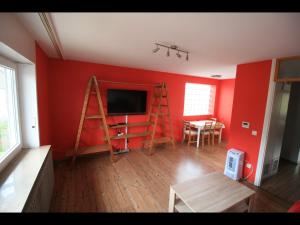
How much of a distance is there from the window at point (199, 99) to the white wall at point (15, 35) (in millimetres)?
4028

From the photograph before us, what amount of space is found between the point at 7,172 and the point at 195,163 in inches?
126

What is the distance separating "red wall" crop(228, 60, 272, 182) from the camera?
97.7 inches

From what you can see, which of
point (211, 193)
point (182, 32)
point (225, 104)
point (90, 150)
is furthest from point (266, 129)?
point (90, 150)

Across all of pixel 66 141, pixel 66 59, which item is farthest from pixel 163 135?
pixel 66 59

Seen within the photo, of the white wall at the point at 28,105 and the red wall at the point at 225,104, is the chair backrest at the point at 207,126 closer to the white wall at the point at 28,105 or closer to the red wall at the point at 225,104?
the red wall at the point at 225,104

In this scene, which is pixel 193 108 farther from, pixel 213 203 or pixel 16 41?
pixel 16 41

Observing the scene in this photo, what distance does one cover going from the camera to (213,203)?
146 cm

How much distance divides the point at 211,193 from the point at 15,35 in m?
2.59

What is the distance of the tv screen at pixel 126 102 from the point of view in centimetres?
331

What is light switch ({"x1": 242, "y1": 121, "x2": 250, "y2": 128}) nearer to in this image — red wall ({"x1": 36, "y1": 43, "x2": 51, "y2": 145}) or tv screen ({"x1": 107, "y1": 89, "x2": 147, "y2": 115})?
tv screen ({"x1": 107, "y1": 89, "x2": 147, "y2": 115})

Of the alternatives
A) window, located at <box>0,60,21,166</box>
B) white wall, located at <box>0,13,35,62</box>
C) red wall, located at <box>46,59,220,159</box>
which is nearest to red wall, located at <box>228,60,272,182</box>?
red wall, located at <box>46,59,220,159</box>

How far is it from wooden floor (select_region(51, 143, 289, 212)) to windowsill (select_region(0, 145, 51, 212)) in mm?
704

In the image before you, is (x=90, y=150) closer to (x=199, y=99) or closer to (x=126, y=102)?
(x=126, y=102)
